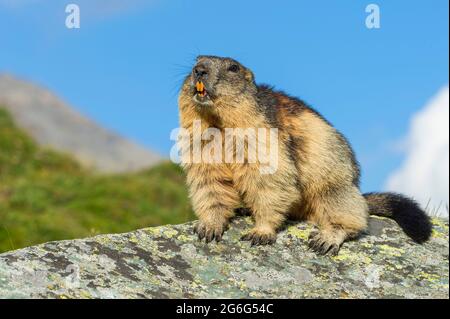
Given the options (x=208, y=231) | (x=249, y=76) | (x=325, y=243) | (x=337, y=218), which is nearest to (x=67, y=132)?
(x=249, y=76)

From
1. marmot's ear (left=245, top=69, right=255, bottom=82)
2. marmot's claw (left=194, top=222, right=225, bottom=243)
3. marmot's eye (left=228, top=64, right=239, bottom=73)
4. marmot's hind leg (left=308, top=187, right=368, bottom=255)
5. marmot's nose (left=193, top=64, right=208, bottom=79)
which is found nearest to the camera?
marmot's claw (left=194, top=222, right=225, bottom=243)

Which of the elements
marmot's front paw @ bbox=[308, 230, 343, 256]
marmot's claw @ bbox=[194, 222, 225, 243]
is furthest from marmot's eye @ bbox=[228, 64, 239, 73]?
marmot's front paw @ bbox=[308, 230, 343, 256]

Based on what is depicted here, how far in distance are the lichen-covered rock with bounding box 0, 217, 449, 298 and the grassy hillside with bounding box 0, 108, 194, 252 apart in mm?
8871

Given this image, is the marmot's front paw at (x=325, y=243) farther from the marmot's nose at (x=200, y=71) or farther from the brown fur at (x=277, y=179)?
the marmot's nose at (x=200, y=71)

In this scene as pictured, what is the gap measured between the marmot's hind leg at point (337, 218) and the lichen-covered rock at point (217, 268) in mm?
132

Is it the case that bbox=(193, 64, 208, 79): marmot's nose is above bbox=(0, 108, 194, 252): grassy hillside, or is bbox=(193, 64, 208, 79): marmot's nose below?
above

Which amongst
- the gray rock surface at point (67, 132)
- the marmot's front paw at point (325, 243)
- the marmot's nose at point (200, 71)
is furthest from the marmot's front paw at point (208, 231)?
the gray rock surface at point (67, 132)

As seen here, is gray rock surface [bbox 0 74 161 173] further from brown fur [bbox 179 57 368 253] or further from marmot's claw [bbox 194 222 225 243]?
marmot's claw [bbox 194 222 225 243]

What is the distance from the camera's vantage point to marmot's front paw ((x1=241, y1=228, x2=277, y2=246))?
7785 millimetres

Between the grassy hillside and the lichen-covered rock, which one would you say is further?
the grassy hillside

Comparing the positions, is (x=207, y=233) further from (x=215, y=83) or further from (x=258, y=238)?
(x=215, y=83)
